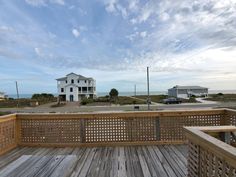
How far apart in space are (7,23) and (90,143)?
25.8 feet

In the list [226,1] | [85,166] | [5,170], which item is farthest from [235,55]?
[5,170]

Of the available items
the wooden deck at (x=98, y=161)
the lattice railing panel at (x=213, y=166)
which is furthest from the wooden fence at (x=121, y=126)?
the lattice railing panel at (x=213, y=166)

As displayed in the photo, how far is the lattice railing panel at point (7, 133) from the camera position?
13.9 ft

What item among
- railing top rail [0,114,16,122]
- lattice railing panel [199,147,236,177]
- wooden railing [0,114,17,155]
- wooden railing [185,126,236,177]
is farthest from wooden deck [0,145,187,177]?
lattice railing panel [199,147,236,177]

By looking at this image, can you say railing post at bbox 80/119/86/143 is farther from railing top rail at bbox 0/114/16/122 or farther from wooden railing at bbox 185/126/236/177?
wooden railing at bbox 185/126/236/177

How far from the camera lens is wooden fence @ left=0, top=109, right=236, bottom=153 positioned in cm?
457

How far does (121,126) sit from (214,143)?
3.02 meters

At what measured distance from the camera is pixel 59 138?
4.63m

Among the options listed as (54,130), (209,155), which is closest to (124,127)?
(54,130)

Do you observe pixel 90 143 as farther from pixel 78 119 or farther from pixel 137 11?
pixel 137 11

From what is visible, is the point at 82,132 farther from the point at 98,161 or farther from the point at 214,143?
the point at 214,143

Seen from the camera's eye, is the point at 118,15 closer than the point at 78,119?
No

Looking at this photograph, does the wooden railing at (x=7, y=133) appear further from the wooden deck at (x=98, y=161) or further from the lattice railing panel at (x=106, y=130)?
the lattice railing panel at (x=106, y=130)

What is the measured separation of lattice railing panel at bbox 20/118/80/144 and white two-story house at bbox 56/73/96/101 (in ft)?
102
